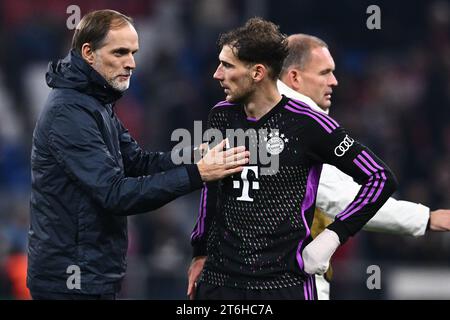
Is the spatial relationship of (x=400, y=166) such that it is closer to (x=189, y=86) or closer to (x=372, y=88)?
(x=372, y=88)

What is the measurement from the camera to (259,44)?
179 inches

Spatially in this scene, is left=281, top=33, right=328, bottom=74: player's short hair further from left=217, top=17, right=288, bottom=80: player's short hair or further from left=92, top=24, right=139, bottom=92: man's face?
left=92, top=24, right=139, bottom=92: man's face

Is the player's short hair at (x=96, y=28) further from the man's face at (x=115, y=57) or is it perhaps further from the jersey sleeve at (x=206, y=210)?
the jersey sleeve at (x=206, y=210)

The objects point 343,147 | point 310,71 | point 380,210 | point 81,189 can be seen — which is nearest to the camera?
point 343,147

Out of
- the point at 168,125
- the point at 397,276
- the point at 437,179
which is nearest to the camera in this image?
the point at 397,276

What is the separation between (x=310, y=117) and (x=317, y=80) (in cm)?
88

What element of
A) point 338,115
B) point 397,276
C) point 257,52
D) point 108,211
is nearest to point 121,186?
point 108,211

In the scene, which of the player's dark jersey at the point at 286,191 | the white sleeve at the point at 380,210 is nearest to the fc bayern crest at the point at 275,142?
the player's dark jersey at the point at 286,191

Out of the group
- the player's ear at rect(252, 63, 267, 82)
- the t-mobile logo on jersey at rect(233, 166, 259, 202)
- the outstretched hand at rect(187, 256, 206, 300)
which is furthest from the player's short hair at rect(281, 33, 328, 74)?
the outstretched hand at rect(187, 256, 206, 300)

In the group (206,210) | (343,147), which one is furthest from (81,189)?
(343,147)

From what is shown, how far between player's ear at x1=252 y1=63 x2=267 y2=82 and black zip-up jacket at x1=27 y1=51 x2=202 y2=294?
0.49 meters

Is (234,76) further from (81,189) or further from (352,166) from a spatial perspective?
(81,189)
